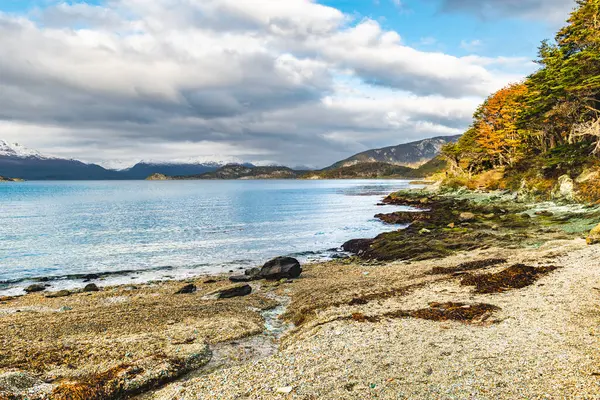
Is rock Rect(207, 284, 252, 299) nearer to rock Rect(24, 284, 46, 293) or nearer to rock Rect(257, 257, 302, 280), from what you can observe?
rock Rect(257, 257, 302, 280)

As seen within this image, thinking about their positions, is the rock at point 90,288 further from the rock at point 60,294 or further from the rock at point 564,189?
the rock at point 564,189

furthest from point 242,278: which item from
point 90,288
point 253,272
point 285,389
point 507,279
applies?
point 285,389

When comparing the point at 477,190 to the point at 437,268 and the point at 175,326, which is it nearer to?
the point at 437,268

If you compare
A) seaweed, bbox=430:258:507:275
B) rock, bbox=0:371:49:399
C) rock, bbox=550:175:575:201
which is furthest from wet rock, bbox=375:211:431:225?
rock, bbox=0:371:49:399

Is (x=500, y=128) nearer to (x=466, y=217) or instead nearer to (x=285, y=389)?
(x=466, y=217)

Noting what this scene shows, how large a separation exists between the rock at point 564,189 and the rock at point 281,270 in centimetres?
3534

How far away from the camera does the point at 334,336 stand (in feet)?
34.7

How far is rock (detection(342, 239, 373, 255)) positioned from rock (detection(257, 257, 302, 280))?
912cm

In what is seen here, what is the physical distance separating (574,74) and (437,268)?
3812 centimetres

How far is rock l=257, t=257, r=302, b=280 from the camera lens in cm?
2361

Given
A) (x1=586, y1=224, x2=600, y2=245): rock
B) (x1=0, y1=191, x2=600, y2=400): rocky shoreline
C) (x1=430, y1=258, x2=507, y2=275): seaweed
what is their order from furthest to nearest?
(x1=586, y1=224, x2=600, y2=245): rock
(x1=430, y1=258, x2=507, y2=275): seaweed
(x1=0, y1=191, x2=600, y2=400): rocky shoreline

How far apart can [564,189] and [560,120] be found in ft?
59.4

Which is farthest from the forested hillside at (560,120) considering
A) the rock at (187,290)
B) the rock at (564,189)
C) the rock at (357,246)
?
the rock at (187,290)

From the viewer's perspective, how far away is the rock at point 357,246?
3222 cm
